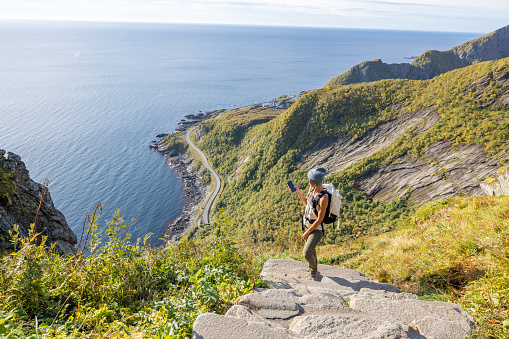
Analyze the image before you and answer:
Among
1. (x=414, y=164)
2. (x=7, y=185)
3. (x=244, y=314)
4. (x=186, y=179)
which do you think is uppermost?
(x=244, y=314)

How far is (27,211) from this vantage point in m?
10.4

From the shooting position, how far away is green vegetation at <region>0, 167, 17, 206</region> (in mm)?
9797

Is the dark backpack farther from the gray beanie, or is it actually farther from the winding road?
the winding road

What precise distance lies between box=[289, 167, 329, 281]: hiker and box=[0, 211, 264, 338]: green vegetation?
158 centimetres

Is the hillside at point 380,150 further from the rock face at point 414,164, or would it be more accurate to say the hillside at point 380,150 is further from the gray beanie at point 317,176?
the gray beanie at point 317,176

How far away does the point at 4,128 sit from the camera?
263ft

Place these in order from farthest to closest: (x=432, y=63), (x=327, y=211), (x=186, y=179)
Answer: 1. (x=432, y=63)
2. (x=186, y=179)
3. (x=327, y=211)

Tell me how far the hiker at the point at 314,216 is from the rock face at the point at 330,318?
1.00 meters

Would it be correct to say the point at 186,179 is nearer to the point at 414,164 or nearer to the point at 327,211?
the point at 414,164

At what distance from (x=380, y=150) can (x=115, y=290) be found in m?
39.5

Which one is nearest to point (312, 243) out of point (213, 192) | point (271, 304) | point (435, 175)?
point (271, 304)

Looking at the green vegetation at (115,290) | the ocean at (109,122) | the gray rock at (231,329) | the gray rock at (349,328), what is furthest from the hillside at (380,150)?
the ocean at (109,122)

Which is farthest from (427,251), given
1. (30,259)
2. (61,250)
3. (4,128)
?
(4,128)

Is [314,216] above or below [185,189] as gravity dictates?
above
